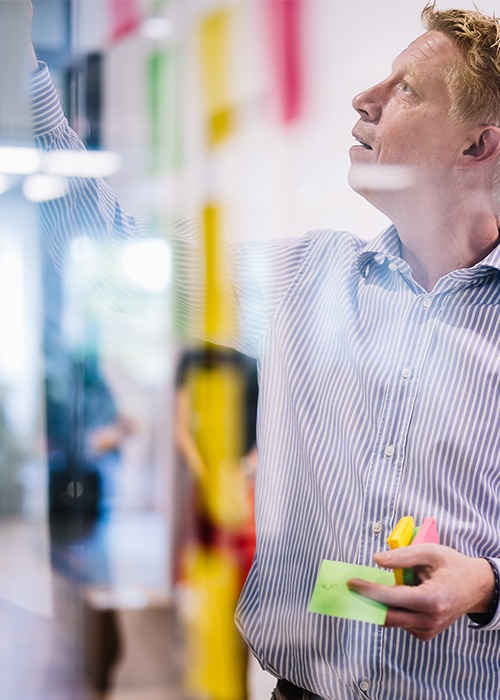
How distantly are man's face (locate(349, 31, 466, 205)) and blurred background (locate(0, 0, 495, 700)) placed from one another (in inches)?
1.7

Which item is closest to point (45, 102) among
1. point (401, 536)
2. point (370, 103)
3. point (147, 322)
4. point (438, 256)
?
point (147, 322)

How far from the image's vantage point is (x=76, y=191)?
116cm

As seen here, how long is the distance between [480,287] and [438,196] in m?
0.17

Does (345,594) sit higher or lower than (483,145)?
lower

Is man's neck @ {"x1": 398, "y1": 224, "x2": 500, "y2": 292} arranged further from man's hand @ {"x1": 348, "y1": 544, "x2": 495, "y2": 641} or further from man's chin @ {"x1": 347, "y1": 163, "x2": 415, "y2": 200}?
man's hand @ {"x1": 348, "y1": 544, "x2": 495, "y2": 641}

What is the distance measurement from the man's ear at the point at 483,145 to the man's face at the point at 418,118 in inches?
0.7

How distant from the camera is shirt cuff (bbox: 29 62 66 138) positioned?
1138 mm

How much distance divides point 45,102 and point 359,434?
2.51ft

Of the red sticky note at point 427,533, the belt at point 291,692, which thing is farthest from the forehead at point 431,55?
the belt at point 291,692

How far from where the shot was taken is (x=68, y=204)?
3.81ft

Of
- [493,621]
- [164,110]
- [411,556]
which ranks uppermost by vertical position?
[164,110]

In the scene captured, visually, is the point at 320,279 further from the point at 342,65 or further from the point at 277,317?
the point at 342,65

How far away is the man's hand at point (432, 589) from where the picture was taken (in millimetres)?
→ 995

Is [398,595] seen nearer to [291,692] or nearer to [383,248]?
[291,692]
